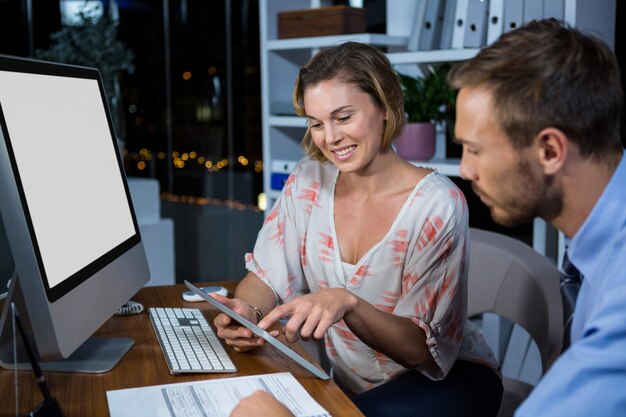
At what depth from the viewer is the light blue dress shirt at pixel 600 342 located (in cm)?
85

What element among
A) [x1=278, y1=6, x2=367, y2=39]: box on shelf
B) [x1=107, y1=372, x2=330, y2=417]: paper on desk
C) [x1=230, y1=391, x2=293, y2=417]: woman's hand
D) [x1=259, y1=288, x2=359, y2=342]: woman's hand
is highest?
[x1=278, y1=6, x2=367, y2=39]: box on shelf

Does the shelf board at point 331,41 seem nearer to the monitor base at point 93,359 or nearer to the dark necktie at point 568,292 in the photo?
the dark necktie at point 568,292

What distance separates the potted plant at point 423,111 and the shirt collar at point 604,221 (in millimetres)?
1868

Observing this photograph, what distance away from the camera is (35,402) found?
120 cm

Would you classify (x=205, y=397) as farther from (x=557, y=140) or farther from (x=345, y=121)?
(x=345, y=121)

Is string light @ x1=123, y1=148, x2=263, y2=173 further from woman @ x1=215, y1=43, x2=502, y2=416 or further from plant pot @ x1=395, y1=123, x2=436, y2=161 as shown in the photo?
woman @ x1=215, y1=43, x2=502, y2=416

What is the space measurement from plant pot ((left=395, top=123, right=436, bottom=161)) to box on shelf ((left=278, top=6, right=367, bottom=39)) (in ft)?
1.94

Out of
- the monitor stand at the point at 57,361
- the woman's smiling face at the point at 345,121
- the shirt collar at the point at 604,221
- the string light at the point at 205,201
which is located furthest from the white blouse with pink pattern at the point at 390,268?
the string light at the point at 205,201

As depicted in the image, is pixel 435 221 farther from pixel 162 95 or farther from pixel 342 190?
pixel 162 95

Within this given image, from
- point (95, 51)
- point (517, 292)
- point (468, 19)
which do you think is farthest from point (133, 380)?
point (95, 51)

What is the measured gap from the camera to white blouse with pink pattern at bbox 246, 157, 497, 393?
1658mm

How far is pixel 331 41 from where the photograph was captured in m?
3.16

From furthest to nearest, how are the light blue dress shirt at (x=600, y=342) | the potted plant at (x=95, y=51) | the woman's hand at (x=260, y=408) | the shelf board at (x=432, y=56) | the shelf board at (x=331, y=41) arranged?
the potted plant at (x=95, y=51), the shelf board at (x=331, y=41), the shelf board at (x=432, y=56), the woman's hand at (x=260, y=408), the light blue dress shirt at (x=600, y=342)

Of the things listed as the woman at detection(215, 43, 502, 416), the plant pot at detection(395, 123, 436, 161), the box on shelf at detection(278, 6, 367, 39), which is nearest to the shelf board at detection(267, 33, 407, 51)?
the box on shelf at detection(278, 6, 367, 39)
